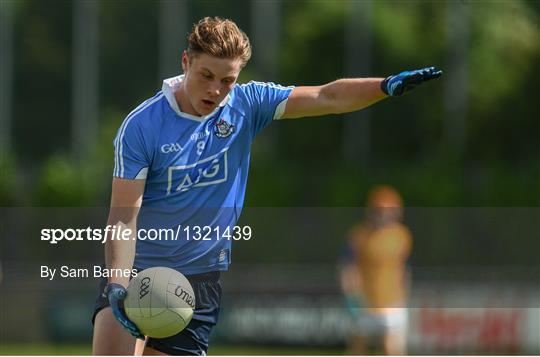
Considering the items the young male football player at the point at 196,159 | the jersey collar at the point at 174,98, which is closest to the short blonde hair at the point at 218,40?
the young male football player at the point at 196,159

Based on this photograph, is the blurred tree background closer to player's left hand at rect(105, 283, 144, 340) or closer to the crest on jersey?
the crest on jersey

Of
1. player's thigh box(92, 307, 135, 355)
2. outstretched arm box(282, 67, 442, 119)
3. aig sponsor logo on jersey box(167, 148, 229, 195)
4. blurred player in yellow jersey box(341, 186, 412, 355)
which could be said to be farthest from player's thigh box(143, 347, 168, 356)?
blurred player in yellow jersey box(341, 186, 412, 355)

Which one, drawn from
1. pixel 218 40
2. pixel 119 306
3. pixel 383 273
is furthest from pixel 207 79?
pixel 383 273

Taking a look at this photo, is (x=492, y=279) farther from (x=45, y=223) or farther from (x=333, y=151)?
(x=333, y=151)

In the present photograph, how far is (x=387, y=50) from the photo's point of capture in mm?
32812

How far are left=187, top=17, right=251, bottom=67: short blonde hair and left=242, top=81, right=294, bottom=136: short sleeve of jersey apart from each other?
395 mm

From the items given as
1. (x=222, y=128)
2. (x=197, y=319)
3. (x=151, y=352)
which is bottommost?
(x=151, y=352)

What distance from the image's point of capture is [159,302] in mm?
5391

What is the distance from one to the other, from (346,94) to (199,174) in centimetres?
83

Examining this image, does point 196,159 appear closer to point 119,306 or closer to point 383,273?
point 119,306

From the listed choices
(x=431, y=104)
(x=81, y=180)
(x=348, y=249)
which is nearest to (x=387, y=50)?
(x=431, y=104)

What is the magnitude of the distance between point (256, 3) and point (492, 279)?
51.0ft

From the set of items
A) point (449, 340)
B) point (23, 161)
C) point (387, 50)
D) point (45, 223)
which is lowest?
point (449, 340)

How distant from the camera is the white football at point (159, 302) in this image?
211 inches
